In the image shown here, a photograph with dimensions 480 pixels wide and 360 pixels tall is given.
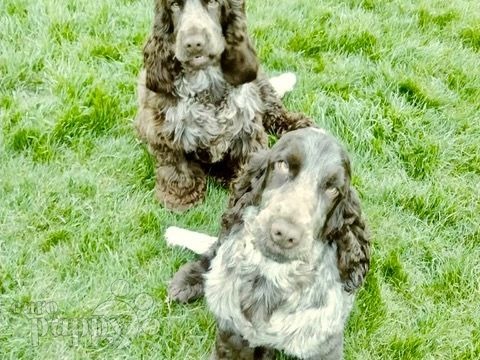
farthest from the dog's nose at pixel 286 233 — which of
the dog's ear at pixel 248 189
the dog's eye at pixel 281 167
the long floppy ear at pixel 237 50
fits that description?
the long floppy ear at pixel 237 50

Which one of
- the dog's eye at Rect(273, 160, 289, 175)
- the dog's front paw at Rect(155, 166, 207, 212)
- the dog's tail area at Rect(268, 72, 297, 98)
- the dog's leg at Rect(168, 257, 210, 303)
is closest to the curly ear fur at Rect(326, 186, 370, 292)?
the dog's eye at Rect(273, 160, 289, 175)

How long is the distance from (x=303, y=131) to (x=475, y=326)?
4.71 feet

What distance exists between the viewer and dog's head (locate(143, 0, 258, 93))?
3.29 meters

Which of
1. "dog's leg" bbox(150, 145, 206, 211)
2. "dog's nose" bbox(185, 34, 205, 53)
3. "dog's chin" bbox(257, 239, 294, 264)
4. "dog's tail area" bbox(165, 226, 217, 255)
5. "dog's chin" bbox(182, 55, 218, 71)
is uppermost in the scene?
"dog's nose" bbox(185, 34, 205, 53)

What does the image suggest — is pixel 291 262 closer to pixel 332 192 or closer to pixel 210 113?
pixel 332 192

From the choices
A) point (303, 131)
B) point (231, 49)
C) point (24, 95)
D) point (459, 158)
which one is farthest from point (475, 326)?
point (24, 95)

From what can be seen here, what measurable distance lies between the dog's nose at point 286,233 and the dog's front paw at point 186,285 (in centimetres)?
96

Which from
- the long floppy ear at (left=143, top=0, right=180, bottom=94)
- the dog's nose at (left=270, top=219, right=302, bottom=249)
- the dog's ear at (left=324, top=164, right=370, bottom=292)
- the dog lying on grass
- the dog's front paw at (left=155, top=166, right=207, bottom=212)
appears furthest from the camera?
the dog's front paw at (left=155, top=166, right=207, bottom=212)

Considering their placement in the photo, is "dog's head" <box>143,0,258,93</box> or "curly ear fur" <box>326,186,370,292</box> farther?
"dog's head" <box>143,0,258,93</box>

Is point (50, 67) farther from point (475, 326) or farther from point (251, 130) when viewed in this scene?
point (475, 326)

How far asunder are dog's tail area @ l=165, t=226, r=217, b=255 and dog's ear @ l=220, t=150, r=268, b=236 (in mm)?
517

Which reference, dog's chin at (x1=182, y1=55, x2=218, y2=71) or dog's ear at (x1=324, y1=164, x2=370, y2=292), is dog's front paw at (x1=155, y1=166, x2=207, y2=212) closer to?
dog's chin at (x1=182, y1=55, x2=218, y2=71)

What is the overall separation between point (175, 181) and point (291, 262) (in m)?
1.21

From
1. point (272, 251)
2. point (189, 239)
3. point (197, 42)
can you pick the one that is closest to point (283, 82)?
point (197, 42)
